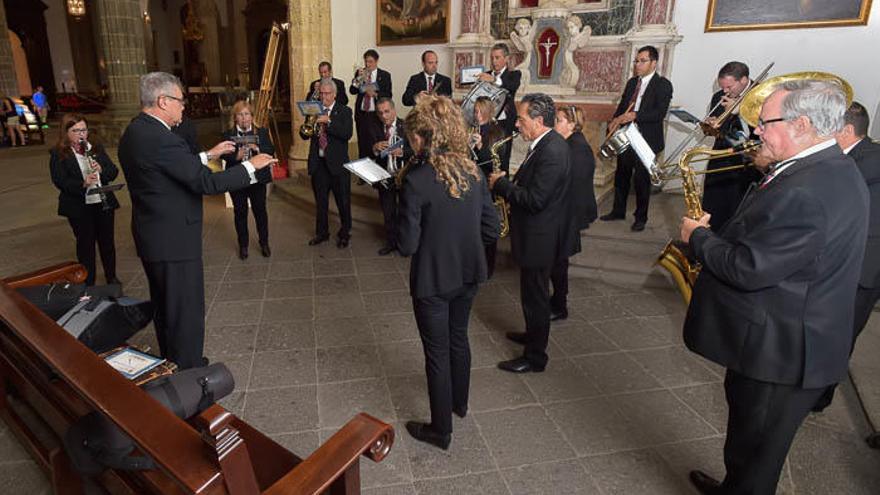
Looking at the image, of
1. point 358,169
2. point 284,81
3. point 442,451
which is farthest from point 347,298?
point 284,81

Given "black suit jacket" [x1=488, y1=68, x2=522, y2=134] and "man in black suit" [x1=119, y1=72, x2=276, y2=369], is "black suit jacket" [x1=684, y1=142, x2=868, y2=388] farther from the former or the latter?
"black suit jacket" [x1=488, y1=68, x2=522, y2=134]

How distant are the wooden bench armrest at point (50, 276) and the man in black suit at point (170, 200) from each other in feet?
1.05

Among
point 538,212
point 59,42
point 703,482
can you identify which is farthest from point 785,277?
point 59,42

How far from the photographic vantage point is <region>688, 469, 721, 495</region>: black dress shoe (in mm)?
2438

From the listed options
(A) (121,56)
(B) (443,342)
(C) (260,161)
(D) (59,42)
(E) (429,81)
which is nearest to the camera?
(B) (443,342)

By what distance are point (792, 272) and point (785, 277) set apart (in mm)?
26

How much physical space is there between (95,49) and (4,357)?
21.2m

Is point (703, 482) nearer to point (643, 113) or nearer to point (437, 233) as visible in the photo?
point (437, 233)

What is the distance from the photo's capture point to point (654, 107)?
5.34 meters

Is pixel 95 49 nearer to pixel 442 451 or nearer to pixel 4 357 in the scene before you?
Result: pixel 4 357

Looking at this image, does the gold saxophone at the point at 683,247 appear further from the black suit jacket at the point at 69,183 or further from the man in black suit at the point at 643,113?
the black suit jacket at the point at 69,183

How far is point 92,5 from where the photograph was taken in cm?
1828

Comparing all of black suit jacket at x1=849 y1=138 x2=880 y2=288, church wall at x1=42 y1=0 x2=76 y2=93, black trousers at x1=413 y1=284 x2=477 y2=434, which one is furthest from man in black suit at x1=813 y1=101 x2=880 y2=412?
church wall at x1=42 y1=0 x2=76 y2=93

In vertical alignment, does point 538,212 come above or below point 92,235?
above
